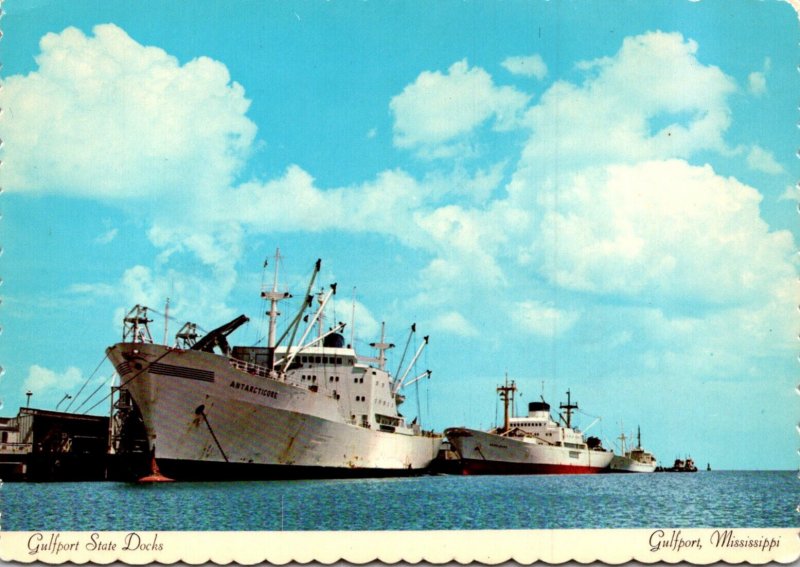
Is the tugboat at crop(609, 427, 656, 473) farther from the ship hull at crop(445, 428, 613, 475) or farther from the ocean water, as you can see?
the ocean water

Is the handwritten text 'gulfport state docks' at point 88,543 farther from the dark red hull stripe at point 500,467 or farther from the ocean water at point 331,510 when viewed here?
the dark red hull stripe at point 500,467

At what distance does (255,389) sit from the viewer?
37.2 m

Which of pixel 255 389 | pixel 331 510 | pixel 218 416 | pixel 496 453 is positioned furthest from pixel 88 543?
pixel 496 453

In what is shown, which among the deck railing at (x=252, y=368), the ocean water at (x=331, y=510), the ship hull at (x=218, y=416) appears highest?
the deck railing at (x=252, y=368)

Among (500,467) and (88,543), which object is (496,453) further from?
(88,543)

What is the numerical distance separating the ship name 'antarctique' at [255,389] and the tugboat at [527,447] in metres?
32.0

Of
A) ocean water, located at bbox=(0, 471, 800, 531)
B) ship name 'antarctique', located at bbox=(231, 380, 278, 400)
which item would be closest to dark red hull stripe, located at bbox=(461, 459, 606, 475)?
ocean water, located at bbox=(0, 471, 800, 531)

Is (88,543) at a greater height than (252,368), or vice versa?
(252,368)

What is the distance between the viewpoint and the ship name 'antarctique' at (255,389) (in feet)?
119

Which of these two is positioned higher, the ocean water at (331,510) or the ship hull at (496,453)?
the ship hull at (496,453)

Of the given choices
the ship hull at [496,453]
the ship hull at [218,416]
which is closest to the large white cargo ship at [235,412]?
the ship hull at [218,416]

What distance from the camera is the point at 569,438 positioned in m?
79.7

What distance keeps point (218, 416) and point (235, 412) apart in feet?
2.65

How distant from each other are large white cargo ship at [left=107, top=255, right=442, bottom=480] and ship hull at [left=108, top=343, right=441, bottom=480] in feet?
0.14
